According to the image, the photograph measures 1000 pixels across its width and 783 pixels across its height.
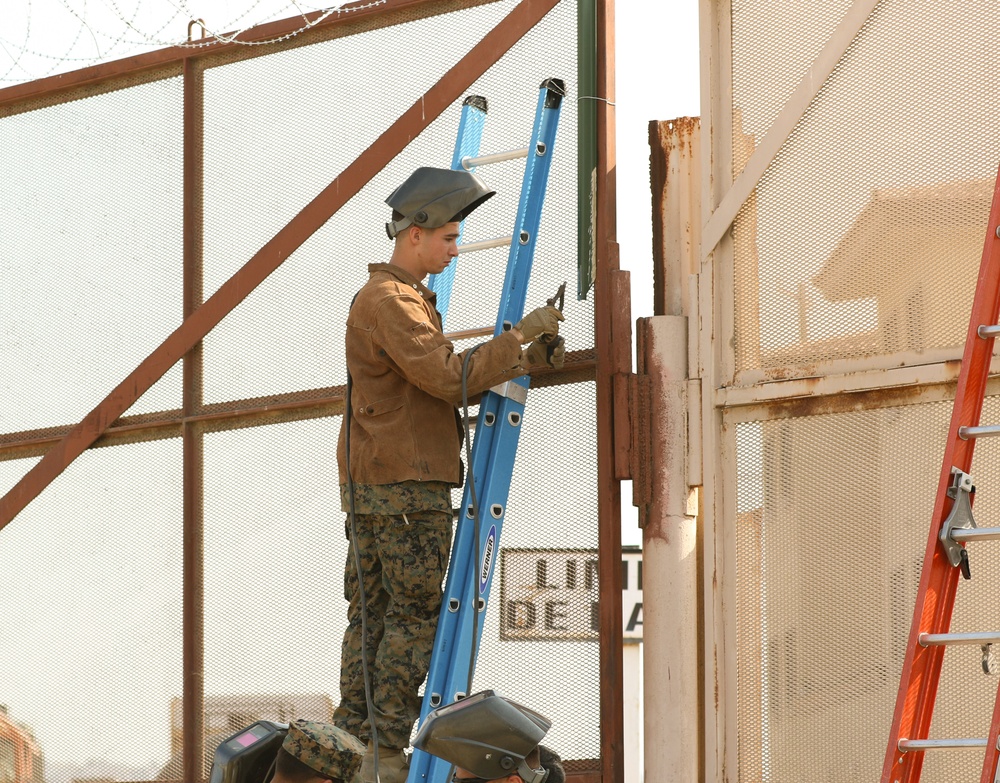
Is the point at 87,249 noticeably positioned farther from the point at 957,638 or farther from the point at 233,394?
the point at 957,638

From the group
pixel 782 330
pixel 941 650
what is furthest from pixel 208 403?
pixel 941 650

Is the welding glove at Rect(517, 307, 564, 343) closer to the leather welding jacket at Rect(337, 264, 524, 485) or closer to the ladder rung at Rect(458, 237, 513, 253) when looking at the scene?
the leather welding jacket at Rect(337, 264, 524, 485)

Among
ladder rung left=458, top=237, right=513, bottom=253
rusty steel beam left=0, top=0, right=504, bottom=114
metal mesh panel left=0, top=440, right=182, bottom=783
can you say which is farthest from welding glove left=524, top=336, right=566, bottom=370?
metal mesh panel left=0, top=440, right=182, bottom=783

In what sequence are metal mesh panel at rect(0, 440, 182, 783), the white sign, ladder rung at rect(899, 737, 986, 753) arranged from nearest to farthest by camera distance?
1. ladder rung at rect(899, 737, 986, 753)
2. the white sign
3. metal mesh panel at rect(0, 440, 182, 783)

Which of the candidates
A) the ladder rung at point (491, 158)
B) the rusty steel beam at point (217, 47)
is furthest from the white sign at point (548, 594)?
the rusty steel beam at point (217, 47)

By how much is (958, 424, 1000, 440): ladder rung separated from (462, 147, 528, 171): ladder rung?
1.89 m

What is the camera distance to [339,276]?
19.3 feet

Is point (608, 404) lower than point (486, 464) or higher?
higher

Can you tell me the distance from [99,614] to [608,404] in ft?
7.39

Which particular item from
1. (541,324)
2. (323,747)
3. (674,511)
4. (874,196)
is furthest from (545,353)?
(323,747)

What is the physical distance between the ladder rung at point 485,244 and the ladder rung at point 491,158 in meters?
0.26

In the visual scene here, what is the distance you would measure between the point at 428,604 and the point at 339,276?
4.85 feet

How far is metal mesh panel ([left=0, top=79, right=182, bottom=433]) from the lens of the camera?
6.30 metres

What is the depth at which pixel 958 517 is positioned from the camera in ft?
13.0
